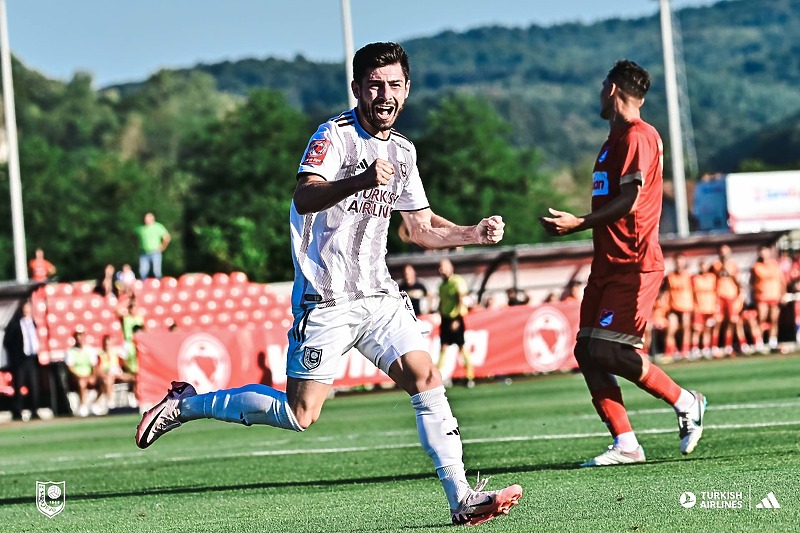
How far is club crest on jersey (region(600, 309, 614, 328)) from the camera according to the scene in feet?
27.8

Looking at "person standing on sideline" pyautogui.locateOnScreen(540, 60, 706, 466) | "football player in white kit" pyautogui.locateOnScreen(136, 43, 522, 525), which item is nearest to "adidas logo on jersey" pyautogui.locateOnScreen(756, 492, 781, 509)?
"football player in white kit" pyautogui.locateOnScreen(136, 43, 522, 525)

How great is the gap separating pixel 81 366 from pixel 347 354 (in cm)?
565

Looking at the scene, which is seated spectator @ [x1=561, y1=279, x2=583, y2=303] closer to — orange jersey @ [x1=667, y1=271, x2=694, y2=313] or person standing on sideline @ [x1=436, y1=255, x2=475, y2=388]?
orange jersey @ [x1=667, y1=271, x2=694, y2=313]

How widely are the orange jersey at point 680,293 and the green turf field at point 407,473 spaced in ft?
30.2

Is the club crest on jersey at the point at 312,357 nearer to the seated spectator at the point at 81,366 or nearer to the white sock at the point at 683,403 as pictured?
the white sock at the point at 683,403

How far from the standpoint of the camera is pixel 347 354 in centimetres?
1919

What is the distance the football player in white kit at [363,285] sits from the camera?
6.37 meters

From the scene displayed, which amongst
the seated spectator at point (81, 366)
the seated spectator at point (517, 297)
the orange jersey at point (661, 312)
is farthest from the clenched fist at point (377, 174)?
the orange jersey at point (661, 312)


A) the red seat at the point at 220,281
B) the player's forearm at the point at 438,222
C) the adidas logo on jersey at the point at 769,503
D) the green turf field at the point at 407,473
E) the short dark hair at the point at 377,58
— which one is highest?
the short dark hair at the point at 377,58

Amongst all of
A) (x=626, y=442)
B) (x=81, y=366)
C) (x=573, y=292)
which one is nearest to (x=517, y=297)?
(x=573, y=292)

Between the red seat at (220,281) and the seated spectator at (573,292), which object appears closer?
the seated spectator at (573,292)

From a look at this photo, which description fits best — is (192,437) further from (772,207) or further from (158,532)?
(772,207)

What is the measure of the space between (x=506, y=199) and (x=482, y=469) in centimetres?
9342

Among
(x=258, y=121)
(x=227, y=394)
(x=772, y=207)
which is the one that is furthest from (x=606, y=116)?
(x=258, y=121)
